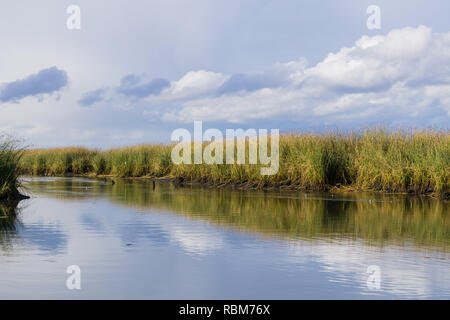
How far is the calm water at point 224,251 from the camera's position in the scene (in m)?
4.66

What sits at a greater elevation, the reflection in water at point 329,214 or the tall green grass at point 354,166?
the tall green grass at point 354,166

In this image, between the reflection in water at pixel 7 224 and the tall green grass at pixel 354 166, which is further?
the tall green grass at pixel 354 166

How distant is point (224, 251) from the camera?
20.9ft

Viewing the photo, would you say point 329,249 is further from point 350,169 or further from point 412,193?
point 350,169

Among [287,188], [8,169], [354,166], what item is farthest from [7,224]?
[354,166]

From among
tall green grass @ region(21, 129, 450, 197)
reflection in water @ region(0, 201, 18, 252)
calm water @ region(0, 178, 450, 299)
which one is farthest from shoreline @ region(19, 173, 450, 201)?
calm water @ region(0, 178, 450, 299)

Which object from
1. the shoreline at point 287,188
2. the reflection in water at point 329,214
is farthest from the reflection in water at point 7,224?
the reflection in water at point 329,214

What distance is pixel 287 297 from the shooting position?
437 centimetres

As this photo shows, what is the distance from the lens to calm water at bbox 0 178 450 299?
15.3 feet

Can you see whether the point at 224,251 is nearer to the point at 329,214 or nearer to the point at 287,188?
the point at 329,214

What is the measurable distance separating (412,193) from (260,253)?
1024 centimetres

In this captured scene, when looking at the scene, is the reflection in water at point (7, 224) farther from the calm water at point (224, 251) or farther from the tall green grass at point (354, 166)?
the tall green grass at point (354, 166)

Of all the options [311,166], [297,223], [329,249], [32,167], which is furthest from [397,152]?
[32,167]

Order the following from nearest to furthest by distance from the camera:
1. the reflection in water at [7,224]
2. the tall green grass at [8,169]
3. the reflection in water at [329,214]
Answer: the reflection in water at [7,224] < the reflection in water at [329,214] < the tall green grass at [8,169]
